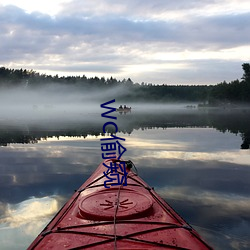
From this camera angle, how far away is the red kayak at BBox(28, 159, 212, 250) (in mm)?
4430

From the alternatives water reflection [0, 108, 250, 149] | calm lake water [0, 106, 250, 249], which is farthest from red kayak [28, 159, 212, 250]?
water reflection [0, 108, 250, 149]

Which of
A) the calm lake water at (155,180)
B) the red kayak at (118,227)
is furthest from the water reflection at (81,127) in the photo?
the red kayak at (118,227)

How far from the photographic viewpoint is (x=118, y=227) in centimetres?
488

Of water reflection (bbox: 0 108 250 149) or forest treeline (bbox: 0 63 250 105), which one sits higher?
forest treeline (bbox: 0 63 250 105)

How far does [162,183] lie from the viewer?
11016mm

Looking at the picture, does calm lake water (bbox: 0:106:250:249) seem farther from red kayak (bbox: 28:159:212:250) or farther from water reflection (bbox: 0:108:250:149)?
water reflection (bbox: 0:108:250:149)

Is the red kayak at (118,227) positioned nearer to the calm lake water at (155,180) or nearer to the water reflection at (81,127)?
the calm lake water at (155,180)

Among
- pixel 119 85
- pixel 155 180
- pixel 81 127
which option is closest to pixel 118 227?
pixel 155 180

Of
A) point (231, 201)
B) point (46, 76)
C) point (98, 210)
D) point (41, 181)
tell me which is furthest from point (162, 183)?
point (46, 76)

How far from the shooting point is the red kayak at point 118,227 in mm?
4430

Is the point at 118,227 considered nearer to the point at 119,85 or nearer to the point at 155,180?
the point at 155,180

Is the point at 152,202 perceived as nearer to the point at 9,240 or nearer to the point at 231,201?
the point at 9,240

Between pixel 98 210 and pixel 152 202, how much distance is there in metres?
1.09

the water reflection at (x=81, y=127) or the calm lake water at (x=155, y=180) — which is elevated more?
the water reflection at (x=81, y=127)
